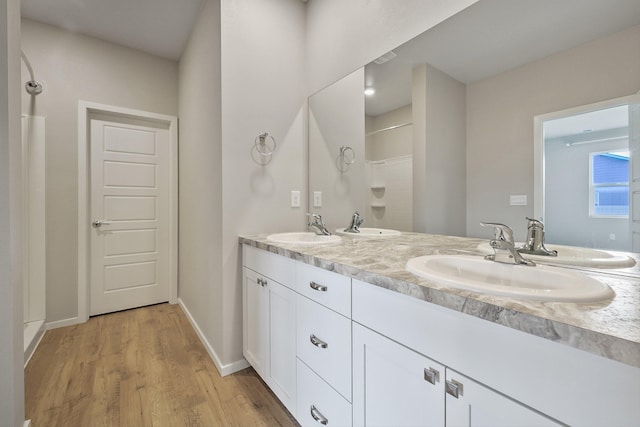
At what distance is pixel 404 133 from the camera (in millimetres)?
1503

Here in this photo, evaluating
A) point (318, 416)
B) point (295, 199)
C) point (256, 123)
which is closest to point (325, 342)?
point (318, 416)

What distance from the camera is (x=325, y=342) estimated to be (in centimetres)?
113

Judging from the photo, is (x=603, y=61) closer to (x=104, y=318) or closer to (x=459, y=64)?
(x=459, y=64)

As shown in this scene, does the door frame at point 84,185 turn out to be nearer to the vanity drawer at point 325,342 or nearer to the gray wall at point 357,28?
the gray wall at point 357,28

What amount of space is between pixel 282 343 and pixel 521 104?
4.68 feet

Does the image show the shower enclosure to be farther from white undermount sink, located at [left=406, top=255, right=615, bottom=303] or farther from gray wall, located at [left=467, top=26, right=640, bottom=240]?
gray wall, located at [left=467, top=26, right=640, bottom=240]

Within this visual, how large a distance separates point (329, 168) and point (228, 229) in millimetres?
801

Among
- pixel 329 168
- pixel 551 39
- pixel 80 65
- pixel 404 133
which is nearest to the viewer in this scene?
pixel 551 39

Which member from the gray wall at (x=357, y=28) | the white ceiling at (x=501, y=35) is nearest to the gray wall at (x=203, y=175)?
the gray wall at (x=357, y=28)

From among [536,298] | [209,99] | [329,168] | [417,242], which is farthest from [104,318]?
[536,298]

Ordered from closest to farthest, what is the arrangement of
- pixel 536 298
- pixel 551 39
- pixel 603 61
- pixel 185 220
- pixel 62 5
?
1. pixel 536 298
2. pixel 603 61
3. pixel 551 39
4. pixel 62 5
5. pixel 185 220

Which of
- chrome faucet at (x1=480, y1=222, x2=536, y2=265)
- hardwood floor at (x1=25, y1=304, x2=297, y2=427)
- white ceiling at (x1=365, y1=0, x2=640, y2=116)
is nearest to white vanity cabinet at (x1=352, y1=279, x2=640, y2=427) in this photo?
chrome faucet at (x1=480, y1=222, x2=536, y2=265)

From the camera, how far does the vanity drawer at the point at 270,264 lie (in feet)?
4.46

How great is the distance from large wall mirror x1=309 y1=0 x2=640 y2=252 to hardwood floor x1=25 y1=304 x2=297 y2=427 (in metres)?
1.26
